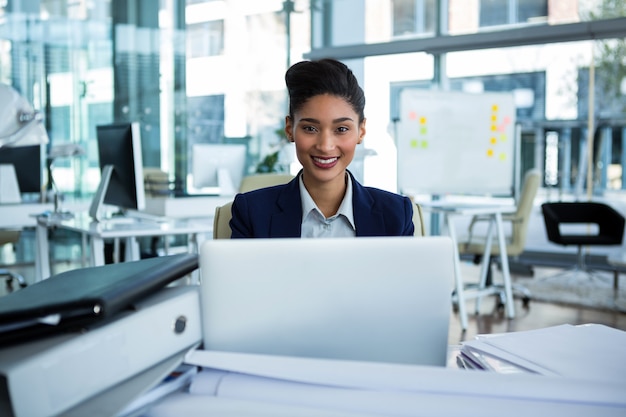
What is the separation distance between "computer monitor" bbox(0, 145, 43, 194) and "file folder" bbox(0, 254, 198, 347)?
5.39 meters

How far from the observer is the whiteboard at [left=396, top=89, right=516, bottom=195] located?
5.18 m

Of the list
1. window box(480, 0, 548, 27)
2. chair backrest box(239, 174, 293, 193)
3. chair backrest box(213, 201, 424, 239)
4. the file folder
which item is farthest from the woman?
window box(480, 0, 548, 27)

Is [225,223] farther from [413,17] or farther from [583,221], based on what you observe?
[413,17]

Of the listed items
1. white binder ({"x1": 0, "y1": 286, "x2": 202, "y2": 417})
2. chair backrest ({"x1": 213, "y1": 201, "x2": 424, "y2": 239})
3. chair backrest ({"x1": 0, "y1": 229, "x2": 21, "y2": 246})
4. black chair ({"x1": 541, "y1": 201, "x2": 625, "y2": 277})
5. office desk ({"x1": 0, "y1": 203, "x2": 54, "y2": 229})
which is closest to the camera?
white binder ({"x1": 0, "y1": 286, "x2": 202, "y2": 417})

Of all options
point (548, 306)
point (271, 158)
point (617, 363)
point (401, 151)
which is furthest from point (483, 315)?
point (617, 363)

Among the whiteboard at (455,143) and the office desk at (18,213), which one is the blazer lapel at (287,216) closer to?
the whiteboard at (455,143)

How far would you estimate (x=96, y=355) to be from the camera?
2.06ft

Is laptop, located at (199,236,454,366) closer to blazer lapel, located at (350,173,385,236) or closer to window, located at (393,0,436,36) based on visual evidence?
blazer lapel, located at (350,173,385,236)

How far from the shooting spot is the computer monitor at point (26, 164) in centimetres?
576

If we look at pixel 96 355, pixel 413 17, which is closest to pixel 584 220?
pixel 413 17

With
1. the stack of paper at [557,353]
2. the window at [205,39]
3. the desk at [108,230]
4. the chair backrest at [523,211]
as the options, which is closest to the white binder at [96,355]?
the stack of paper at [557,353]

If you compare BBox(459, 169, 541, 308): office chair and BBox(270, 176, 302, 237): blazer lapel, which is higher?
BBox(270, 176, 302, 237): blazer lapel

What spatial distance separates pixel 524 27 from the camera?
7137 millimetres

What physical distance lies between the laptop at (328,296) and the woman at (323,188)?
0.72 meters
